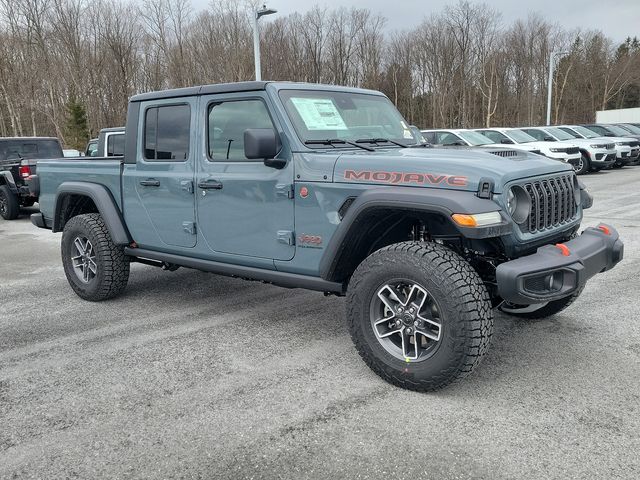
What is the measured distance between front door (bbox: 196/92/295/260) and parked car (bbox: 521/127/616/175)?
1587 cm

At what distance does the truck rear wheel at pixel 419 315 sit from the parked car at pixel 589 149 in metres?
16.2

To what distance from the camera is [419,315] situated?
3424 mm

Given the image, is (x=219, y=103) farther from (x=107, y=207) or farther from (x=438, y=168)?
(x=438, y=168)

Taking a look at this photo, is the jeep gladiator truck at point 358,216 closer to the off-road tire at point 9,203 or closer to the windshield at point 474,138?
the off-road tire at point 9,203

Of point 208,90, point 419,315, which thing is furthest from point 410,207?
point 208,90

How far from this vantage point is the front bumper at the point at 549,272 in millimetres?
3143

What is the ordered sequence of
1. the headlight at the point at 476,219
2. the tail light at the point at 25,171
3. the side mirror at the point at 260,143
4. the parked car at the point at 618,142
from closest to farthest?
the headlight at the point at 476,219
the side mirror at the point at 260,143
the tail light at the point at 25,171
the parked car at the point at 618,142

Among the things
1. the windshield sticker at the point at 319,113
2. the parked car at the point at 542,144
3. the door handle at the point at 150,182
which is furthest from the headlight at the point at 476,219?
the parked car at the point at 542,144

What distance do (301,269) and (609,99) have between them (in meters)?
57.7

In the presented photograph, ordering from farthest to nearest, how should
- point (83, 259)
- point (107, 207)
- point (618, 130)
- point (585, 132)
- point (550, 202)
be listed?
→ 1. point (618, 130)
2. point (585, 132)
3. point (83, 259)
4. point (107, 207)
5. point (550, 202)

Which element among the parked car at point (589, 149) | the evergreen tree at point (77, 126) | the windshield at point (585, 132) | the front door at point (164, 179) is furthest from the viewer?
the evergreen tree at point (77, 126)

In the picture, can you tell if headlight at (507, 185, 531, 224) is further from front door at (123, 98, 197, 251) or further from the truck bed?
the truck bed

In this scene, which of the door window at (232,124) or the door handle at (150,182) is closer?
the door window at (232,124)

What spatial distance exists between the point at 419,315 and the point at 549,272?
77 cm
